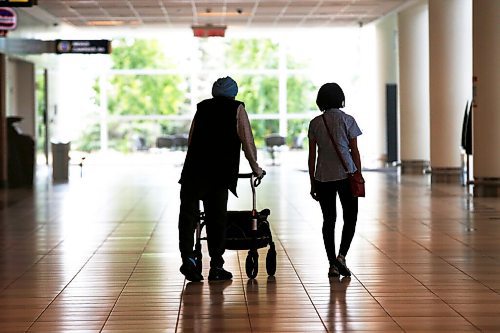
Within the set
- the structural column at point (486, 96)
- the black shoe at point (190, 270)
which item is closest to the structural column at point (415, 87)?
the structural column at point (486, 96)

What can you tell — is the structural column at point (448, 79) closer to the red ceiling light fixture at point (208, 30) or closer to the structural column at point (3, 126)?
the structural column at point (3, 126)

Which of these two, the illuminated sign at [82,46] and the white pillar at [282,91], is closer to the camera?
the illuminated sign at [82,46]

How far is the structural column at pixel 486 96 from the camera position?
16.1m

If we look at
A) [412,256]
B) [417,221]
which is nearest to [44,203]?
[417,221]

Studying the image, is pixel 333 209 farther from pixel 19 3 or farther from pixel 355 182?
pixel 19 3

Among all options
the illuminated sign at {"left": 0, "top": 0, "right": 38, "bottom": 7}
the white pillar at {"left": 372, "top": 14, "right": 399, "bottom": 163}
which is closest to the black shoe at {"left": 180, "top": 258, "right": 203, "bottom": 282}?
the illuminated sign at {"left": 0, "top": 0, "right": 38, "bottom": 7}

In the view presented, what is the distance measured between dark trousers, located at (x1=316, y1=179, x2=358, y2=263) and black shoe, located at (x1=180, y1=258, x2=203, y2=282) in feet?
3.46

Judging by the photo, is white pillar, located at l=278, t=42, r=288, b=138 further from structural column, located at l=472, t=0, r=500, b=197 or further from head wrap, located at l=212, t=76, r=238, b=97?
head wrap, located at l=212, t=76, r=238, b=97

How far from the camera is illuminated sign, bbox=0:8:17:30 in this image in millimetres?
20766

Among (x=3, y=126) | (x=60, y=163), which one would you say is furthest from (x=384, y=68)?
(x=3, y=126)

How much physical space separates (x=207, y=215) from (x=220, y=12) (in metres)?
17.7

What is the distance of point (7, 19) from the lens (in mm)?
21000

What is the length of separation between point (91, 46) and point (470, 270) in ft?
55.5

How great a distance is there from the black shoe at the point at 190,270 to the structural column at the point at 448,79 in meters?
12.5
